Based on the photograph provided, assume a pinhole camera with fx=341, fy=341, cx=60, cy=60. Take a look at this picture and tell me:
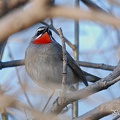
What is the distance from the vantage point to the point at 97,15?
682mm

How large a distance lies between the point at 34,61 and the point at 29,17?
250 centimetres

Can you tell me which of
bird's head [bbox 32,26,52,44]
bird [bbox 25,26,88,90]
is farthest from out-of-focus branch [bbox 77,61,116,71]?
bird's head [bbox 32,26,52,44]

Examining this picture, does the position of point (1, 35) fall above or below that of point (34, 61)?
below

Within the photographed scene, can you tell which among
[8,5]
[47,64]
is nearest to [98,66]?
[47,64]

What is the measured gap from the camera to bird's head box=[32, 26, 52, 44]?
3.04 meters

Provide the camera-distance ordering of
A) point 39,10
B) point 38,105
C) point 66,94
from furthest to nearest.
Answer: point 38,105 → point 66,94 → point 39,10

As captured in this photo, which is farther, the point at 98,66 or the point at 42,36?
the point at 42,36

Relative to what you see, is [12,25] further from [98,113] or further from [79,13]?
[98,113]

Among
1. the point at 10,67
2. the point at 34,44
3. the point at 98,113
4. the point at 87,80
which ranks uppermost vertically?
the point at 34,44

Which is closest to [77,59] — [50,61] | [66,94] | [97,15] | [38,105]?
[50,61]

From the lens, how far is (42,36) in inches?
127

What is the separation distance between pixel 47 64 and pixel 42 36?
1.04ft

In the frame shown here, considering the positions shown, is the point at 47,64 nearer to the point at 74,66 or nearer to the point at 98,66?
the point at 74,66

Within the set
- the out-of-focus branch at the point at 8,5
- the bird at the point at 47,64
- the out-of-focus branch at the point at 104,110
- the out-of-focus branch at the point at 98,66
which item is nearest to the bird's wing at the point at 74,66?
the bird at the point at 47,64
